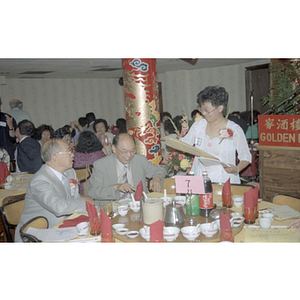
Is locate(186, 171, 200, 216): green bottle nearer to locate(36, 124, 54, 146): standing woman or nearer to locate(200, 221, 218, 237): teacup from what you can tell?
locate(200, 221, 218, 237): teacup

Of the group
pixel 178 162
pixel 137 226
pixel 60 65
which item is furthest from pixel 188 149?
pixel 60 65

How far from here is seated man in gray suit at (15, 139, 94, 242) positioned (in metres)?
2.37

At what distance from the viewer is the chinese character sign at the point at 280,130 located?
401 cm

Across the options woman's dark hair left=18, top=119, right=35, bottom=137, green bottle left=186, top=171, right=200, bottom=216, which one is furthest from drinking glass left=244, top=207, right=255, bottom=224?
woman's dark hair left=18, top=119, right=35, bottom=137

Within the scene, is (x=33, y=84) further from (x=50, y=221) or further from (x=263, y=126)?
(x=50, y=221)

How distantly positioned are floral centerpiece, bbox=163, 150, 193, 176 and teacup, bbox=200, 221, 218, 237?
189 cm

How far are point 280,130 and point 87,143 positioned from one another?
2.46m

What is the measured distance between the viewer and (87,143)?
4.34 meters

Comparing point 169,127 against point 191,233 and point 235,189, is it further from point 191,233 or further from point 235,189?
point 191,233

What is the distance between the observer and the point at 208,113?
122 inches
